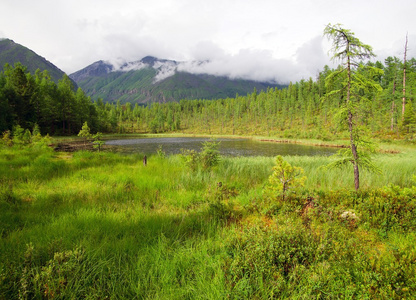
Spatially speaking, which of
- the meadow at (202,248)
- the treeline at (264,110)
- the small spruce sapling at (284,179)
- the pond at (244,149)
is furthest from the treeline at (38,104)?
the small spruce sapling at (284,179)

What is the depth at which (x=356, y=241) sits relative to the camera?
3473mm

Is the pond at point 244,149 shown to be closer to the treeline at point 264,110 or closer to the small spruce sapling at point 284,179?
the treeline at point 264,110

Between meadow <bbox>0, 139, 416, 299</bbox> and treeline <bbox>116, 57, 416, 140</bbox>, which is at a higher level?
treeline <bbox>116, 57, 416, 140</bbox>

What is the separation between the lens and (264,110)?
105 m

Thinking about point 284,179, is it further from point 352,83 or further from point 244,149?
point 244,149

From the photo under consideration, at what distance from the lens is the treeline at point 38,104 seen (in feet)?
141

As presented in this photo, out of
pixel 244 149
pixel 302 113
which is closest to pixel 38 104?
pixel 244 149

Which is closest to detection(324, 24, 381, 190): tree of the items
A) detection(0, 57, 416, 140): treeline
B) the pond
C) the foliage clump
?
detection(0, 57, 416, 140): treeline

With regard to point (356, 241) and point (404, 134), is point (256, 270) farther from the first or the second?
point (404, 134)

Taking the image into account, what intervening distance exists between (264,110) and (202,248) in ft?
356

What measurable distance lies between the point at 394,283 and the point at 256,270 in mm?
1735

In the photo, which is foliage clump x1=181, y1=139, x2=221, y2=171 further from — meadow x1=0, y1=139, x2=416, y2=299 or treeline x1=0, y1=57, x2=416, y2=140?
treeline x1=0, y1=57, x2=416, y2=140

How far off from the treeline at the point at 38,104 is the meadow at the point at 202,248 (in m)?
46.1

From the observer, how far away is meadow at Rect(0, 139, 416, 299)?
2.38 m
